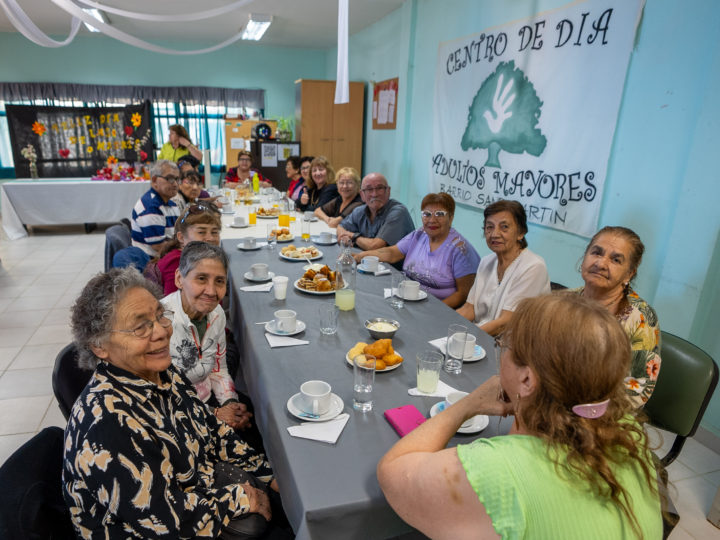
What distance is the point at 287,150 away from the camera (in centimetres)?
746

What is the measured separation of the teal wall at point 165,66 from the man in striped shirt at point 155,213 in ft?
20.9

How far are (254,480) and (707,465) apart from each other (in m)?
2.50

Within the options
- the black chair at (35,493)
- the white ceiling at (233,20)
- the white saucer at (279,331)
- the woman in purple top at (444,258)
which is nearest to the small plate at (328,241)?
A: the woman in purple top at (444,258)

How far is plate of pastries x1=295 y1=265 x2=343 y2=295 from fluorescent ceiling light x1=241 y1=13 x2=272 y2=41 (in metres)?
5.25

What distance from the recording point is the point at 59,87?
26.8 feet

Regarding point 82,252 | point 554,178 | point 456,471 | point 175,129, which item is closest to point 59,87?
point 175,129

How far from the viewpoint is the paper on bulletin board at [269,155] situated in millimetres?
7395

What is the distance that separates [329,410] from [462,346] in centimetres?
56

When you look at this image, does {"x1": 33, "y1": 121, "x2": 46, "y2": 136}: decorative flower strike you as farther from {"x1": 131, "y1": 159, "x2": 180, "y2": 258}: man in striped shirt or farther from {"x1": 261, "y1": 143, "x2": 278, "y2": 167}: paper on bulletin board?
{"x1": 131, "y1": 159, "x2": 180, "y2": 258}: man in striped shirt

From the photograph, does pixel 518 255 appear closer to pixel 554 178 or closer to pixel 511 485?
pixel 554 178

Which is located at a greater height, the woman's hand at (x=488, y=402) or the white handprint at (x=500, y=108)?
Answer: the white handprint at (x=500, y=108)

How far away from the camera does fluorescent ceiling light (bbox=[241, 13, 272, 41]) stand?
20.5ft

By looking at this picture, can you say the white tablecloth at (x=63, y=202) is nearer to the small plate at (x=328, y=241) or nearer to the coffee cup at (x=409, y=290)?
the small plate at (x=328, y=241)

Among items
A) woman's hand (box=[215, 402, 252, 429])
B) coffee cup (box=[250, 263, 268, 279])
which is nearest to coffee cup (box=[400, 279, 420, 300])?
coffee cup (box=[250, 263, 268, 279])
